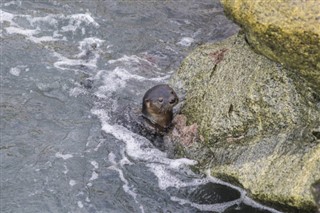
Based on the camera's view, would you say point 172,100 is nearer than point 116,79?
Yes

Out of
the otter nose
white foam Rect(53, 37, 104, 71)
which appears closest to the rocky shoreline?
the otter nose

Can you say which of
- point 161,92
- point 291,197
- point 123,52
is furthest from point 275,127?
point 123,52

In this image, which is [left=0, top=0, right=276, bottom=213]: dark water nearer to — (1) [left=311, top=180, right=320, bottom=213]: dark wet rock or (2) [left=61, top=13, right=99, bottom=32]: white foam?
(2) [left=61, top=13, right=99, bottom=32]: white foam

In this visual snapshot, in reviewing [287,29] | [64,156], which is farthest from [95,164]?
[287,29]

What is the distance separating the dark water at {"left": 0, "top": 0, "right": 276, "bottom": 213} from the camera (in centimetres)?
673

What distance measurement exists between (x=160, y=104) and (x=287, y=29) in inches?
91.1

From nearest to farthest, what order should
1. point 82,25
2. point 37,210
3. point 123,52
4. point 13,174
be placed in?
1. point 37,210
2. point 13,174
3. point 123,52
4. point 82,25

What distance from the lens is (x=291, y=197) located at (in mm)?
5750

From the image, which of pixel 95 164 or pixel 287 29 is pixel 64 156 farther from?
pixel 287 29

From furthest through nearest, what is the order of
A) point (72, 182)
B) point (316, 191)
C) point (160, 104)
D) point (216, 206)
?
point (160, 104), point (72, 182), point (216, 206), point (316, 191)

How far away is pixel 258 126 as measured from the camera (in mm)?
6598

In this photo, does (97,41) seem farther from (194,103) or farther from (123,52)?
(194,103)

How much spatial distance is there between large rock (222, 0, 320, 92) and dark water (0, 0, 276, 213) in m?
1.70

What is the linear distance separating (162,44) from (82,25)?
168 cm
